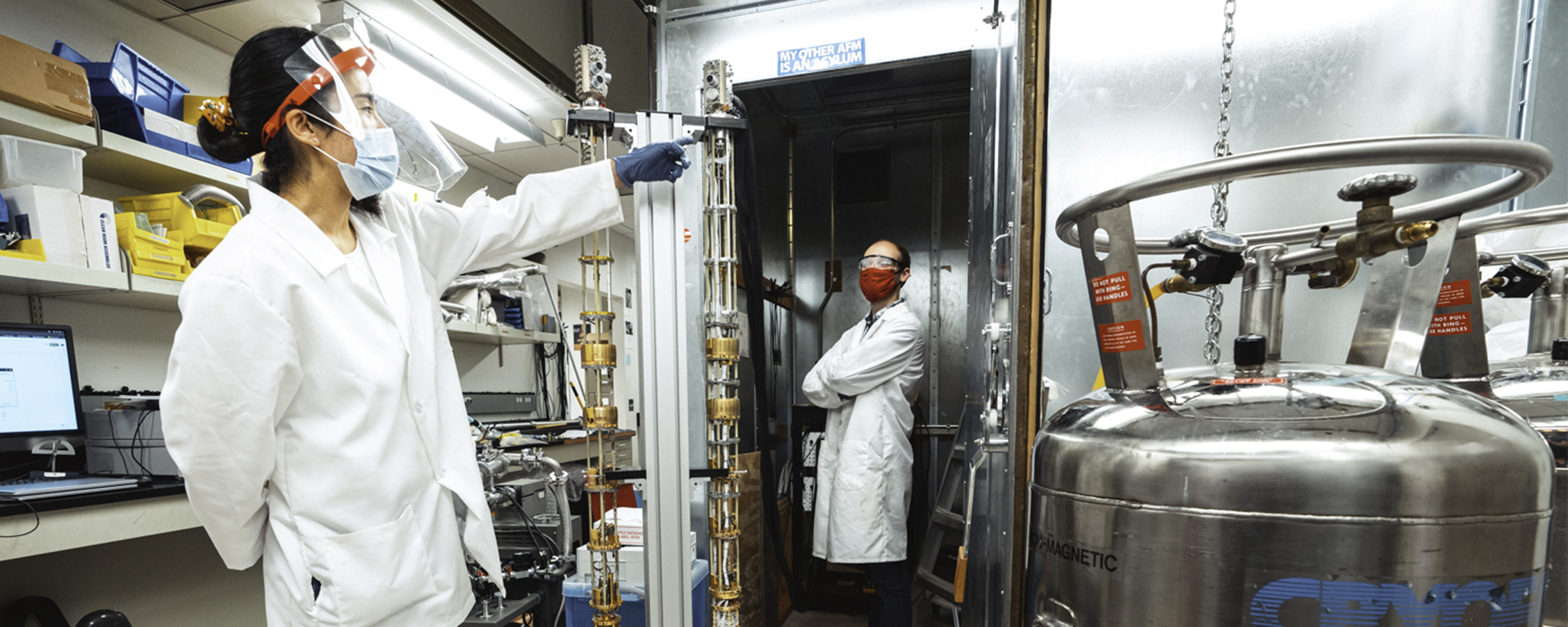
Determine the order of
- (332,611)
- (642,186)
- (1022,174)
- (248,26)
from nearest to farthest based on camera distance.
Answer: (332,611), (1022,174), (642,186), (248,26)

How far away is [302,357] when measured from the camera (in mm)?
952

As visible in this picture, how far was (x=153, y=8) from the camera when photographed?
1.94 metres

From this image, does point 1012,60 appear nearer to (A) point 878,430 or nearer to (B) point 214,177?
(A) point 878,430

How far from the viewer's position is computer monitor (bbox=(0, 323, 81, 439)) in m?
1.49

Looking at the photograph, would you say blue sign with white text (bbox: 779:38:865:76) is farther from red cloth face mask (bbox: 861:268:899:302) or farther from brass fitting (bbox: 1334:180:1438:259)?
brass fitting (bbox: 1334:180:1438:259)

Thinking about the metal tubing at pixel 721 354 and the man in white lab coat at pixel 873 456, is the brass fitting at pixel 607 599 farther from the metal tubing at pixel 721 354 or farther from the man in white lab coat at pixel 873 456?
the man in white lab coat at pixel 873 456

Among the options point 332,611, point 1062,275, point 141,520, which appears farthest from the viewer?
point 1062,275

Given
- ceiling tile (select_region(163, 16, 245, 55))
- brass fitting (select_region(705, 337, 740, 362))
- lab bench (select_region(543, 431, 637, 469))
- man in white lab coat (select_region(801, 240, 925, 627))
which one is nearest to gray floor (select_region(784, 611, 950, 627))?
man in white lab coat (select_region(801, 240, 925, 627))

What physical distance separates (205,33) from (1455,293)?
3.43m

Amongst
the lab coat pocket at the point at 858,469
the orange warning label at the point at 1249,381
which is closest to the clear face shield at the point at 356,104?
the orange warning label at the point at 1249,381

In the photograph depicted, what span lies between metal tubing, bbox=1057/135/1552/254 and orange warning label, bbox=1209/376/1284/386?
9.8 inches

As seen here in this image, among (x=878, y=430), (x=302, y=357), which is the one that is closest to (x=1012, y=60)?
(x=878, y=430)

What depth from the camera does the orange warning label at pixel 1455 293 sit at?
956mm

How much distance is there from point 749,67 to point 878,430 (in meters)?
1.43
